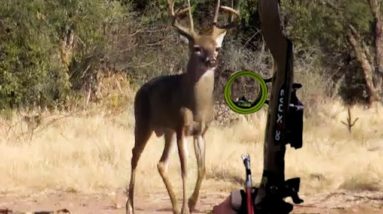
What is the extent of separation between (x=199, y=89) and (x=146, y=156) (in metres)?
4.65

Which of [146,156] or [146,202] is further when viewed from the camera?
[146,156]

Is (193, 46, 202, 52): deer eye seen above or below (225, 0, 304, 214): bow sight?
above

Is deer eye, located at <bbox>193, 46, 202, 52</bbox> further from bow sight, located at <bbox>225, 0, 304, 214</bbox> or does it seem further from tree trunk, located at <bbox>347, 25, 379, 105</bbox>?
tree trunk, located at <bbox>347, 25, 379, 105</bbox>

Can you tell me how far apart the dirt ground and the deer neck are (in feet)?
5.16

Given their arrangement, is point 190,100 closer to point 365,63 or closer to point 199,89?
point 199,89

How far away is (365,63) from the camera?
25.3m

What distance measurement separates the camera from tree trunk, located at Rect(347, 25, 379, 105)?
25078 millimetres

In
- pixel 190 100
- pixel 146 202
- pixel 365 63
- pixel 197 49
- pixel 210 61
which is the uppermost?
pixel 365 63

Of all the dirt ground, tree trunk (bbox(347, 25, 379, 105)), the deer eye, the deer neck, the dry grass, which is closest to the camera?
the deer eye

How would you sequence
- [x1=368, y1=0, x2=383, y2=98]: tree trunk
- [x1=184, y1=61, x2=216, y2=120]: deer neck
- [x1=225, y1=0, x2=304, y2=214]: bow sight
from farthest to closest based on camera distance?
→ 1. [x1=368, y1=0, x2=383, y2=98]: tree trunk
2. [x1=184, y1=61, x2=216, y2=120]: deer neck
3. [x1=225, y1=0, x2=304, y2=214]: bow sight

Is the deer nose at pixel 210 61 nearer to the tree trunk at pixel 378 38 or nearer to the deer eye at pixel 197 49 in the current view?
the deer eye at pixel 197 49

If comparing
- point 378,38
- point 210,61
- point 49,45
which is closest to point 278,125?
point 210,61

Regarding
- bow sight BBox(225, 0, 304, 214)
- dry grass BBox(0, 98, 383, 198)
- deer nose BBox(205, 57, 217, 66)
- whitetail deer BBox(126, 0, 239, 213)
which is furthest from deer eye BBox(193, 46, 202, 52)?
bow sight BBox(225, 0, 304, 214)

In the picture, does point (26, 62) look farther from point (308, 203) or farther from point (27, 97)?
point (308, 203)
